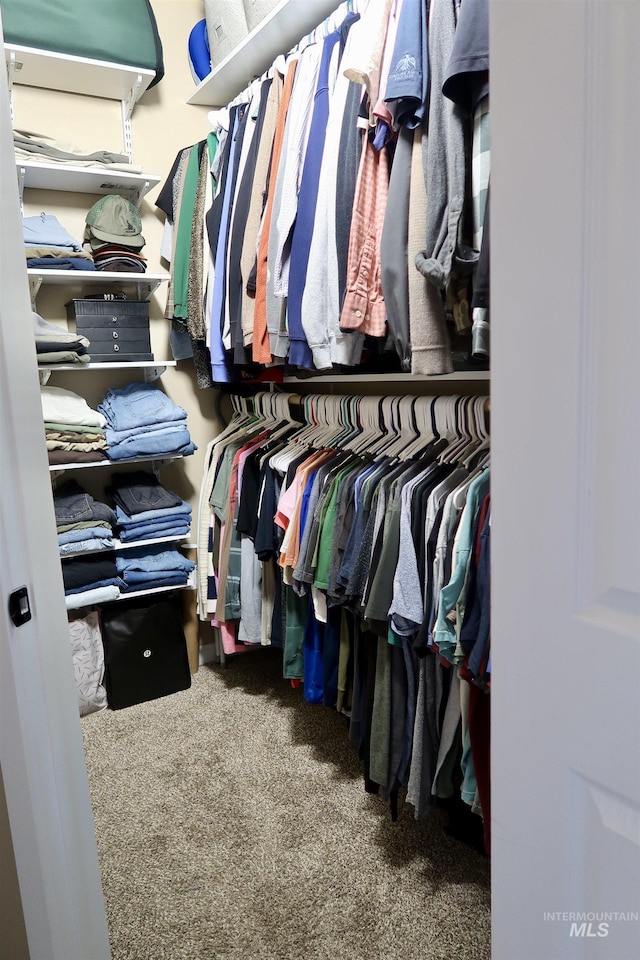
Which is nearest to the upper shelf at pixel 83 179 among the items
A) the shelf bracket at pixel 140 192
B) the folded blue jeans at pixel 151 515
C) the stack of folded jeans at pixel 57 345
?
the shelf bracket at pixel 140 192

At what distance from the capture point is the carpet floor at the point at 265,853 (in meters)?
1.46

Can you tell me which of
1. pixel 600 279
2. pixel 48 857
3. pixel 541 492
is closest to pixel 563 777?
pixel 541 492

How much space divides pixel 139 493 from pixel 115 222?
1.01m

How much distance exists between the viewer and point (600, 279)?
570 millimetres

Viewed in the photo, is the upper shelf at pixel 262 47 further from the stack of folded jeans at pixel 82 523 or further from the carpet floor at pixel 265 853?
the carpet floor at pixel 265 853

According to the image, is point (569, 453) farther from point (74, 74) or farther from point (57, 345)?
point (74, 74)

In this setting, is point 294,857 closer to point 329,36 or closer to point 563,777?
point 563,777

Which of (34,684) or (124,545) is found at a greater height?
(34,684)

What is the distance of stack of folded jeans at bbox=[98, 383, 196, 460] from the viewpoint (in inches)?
94.8

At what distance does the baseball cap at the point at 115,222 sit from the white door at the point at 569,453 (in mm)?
2016

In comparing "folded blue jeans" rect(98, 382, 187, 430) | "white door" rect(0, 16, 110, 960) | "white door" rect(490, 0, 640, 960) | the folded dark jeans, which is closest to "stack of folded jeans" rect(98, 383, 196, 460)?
"folded blue jeans" rect(98, 382, 187, 430)

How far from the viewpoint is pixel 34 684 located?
0.95m

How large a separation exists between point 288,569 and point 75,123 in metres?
1.91

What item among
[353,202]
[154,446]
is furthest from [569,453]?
[154,446]
